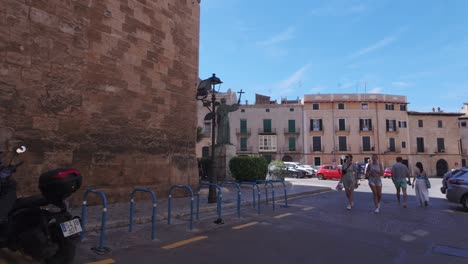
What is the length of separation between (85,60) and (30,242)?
5.85m

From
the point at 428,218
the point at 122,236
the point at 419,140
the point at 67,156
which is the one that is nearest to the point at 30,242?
the point at 122,236

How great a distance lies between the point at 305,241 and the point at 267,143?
40.1 metres

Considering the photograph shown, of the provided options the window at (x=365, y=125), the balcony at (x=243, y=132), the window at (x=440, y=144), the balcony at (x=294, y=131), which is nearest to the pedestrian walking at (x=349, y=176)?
the balcony at (x=294, y=131)

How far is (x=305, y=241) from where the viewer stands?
17.4 feet

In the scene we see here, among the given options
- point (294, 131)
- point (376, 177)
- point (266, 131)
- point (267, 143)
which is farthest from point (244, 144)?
point (376, 177)

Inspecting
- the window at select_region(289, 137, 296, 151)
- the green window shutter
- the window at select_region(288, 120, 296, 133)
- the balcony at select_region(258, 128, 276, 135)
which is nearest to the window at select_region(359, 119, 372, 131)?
the window at select_region(288, 120, 296, 133)

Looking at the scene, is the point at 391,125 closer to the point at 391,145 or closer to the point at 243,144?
the point at 391,145

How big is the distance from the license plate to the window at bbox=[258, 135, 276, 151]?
41.9m

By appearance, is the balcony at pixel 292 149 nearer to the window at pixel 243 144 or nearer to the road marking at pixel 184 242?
the window at pixel 243 144

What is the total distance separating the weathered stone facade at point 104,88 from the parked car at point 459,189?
7720mm

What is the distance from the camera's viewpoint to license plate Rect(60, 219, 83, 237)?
3.47 meters

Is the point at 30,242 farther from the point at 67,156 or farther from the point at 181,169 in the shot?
the point at 181,169

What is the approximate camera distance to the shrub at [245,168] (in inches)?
551

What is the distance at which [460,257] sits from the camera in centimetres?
455
